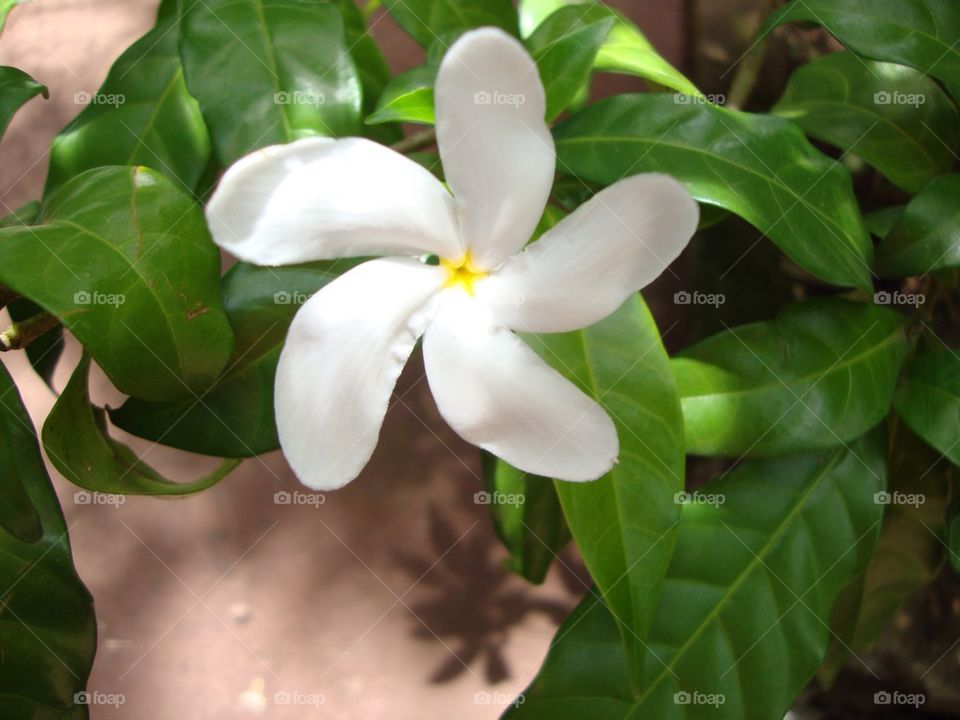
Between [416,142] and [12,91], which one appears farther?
[416,142]

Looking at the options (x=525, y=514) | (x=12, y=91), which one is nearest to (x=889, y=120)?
(x=525, y=514)

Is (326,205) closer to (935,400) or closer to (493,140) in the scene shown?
(493,140)

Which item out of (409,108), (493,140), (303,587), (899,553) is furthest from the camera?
(303,587)

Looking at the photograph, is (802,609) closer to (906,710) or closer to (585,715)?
(585,715)

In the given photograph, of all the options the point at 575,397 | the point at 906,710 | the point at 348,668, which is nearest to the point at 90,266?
the point at 575,397

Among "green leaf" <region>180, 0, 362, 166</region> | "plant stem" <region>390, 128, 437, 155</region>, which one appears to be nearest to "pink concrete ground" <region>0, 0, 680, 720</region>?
"plant stem" <region>390, 128, 437, 155</region>

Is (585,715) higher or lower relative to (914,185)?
lower
